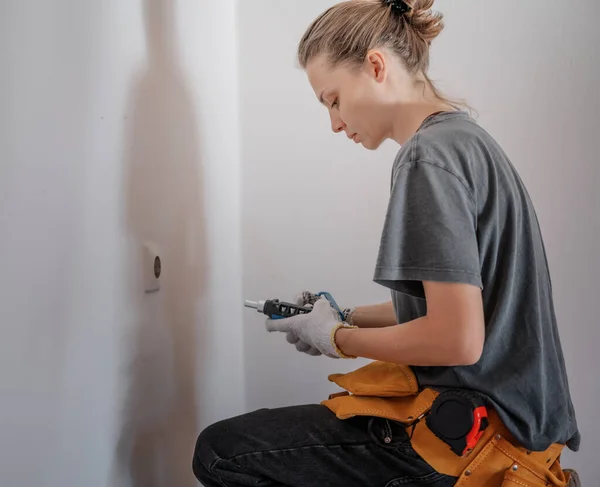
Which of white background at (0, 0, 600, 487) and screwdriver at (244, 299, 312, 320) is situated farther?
screwdriver at (244, 299, 312, 320)

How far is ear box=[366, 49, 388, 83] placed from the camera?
2.41 feet

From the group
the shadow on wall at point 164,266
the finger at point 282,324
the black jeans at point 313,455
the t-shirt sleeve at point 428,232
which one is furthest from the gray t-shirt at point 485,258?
the shadow on wall at point 164,266

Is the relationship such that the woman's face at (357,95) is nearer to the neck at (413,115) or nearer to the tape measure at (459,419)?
the neck at (413,115)

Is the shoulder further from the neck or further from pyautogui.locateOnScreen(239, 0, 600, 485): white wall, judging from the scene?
pyautogui.locateOnScreen(239, 0, 600, 485): white wall

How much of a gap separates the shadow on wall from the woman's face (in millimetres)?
284

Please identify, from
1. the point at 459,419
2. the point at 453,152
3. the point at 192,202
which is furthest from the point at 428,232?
the point at 192,202

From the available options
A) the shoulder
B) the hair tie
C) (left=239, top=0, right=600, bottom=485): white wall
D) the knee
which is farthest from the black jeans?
the hair tie

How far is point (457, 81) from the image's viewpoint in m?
1.11

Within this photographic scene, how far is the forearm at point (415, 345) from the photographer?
59 cm

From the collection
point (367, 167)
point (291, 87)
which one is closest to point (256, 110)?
point (291, 87)

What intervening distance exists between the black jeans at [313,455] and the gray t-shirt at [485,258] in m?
0.11

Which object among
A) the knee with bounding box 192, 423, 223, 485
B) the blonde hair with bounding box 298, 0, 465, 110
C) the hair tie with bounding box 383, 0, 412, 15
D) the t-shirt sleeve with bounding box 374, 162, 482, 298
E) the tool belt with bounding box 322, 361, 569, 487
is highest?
the hair tie with bounding box 383, 0, 412, 15

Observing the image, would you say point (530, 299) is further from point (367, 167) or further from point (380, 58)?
point (367, 167)

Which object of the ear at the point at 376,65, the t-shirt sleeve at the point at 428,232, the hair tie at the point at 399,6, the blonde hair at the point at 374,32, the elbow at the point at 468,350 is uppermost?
the hair tie at the point at 399,6
